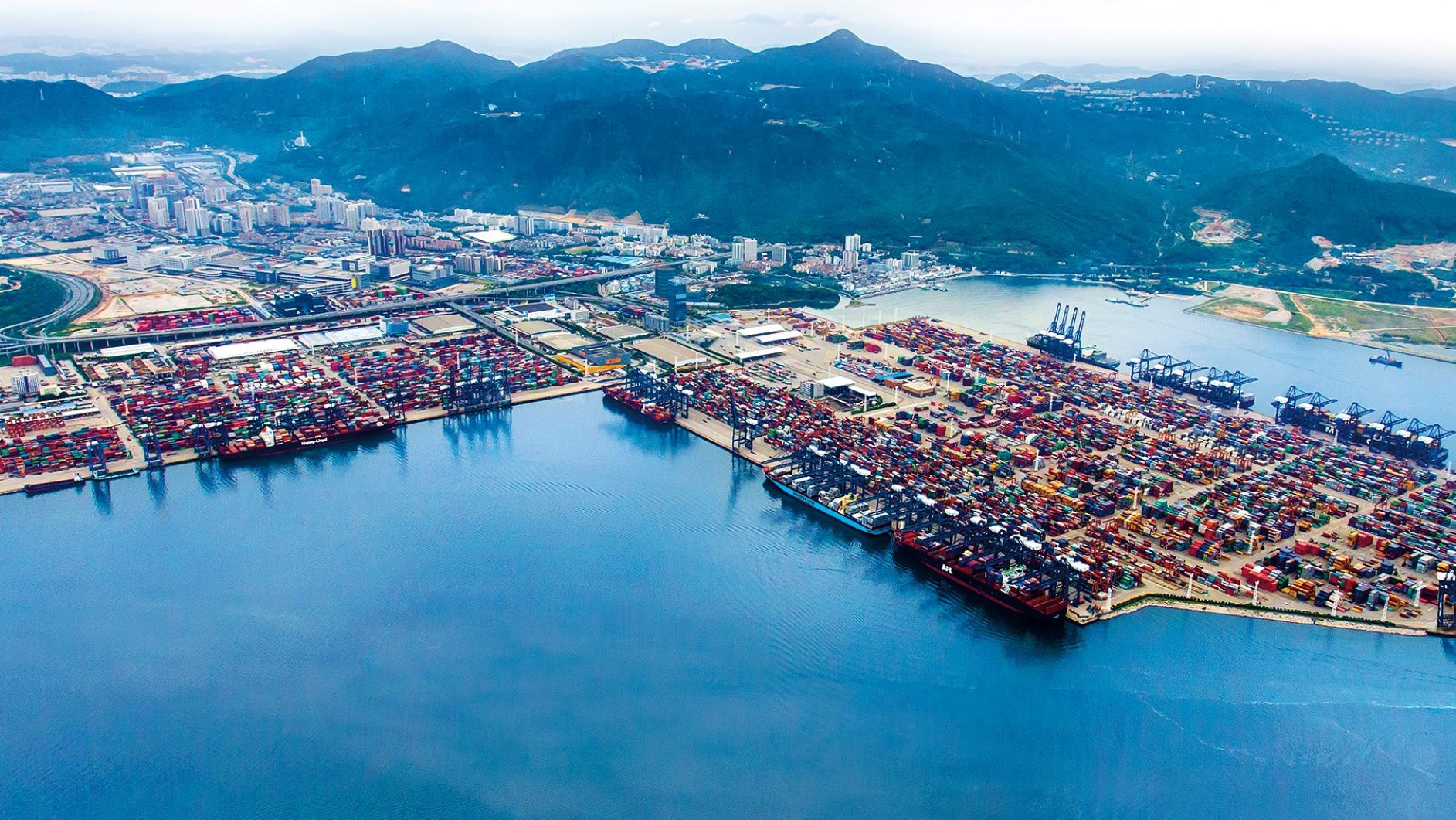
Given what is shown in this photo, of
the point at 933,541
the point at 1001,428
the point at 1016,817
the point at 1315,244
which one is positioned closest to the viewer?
the point at 1016,817

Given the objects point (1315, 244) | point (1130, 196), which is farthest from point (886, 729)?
point (1130, 196)

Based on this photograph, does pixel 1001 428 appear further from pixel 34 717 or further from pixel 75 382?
pixel 75 382

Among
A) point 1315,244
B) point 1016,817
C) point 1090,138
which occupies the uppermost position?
point 1090,138

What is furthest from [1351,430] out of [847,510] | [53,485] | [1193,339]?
[53,485]

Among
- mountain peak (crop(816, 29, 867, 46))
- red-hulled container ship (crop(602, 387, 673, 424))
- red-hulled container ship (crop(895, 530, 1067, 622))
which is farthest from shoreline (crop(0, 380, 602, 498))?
mountain peak (crop(816, 29, 867, 46))

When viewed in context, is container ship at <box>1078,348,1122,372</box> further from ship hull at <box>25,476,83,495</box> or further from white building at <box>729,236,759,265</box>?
ship hull at <box>25,476,83,495</box>
